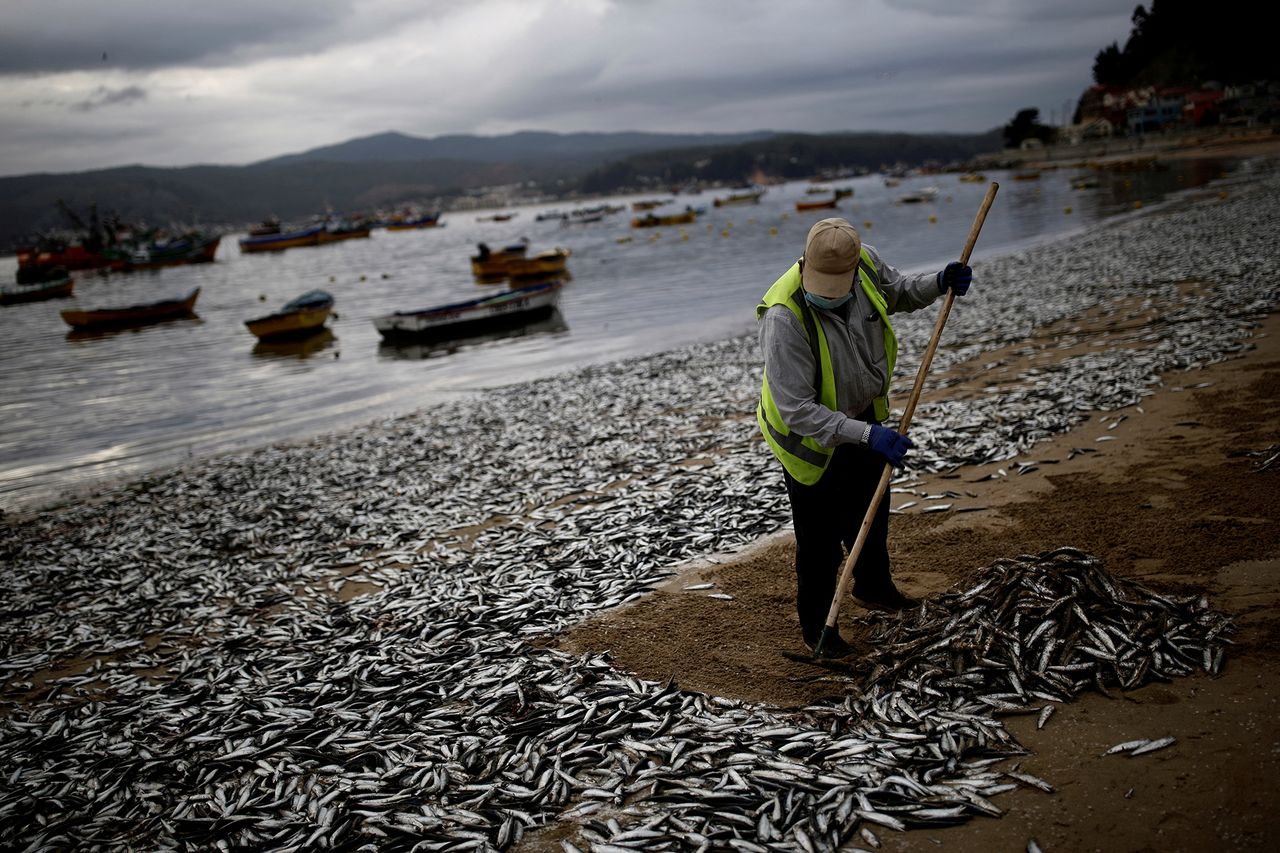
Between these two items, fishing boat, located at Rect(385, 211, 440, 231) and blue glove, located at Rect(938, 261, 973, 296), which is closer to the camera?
blue glove, located at Rect(938, 261, 973, 296)

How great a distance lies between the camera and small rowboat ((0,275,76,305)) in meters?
64.6

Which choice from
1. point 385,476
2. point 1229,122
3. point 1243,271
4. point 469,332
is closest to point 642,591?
point 385,476

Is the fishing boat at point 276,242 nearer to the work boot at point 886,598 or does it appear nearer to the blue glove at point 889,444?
the work boot at point 886,598

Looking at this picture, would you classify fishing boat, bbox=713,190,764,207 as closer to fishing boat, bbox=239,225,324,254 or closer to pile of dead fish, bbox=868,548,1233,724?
fishing boat, bbox=239,225,324,254

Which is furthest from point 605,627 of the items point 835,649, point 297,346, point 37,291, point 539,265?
point 37,291

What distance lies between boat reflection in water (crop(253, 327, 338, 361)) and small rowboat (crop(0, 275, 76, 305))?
157 feet

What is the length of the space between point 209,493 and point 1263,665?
13840 mm

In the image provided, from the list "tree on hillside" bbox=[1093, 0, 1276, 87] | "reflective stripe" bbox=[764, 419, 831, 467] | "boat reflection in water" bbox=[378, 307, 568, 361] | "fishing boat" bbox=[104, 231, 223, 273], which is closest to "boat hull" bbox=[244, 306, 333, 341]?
"boat reflection in water" bbox=[378, 307, 568, 361]

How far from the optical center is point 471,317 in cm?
2966

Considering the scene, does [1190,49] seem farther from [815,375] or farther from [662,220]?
[815,375]

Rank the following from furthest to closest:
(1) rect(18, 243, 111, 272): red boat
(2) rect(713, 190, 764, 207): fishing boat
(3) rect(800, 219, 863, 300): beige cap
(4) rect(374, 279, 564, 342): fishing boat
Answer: (2) rect(713, 190, 764, 207): fishing boat
(1) rect(18, 243, 111, 272): red boat
(4) rect(374, 279, 564, 342): fishing boat
(3) rect(800, 219, 863, 300): beige cap

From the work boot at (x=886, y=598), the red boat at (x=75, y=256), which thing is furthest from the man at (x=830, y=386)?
the red boat at (x=75, y=256)

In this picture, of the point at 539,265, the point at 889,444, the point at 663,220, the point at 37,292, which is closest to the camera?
the point at 889,444

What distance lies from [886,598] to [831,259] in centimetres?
271
